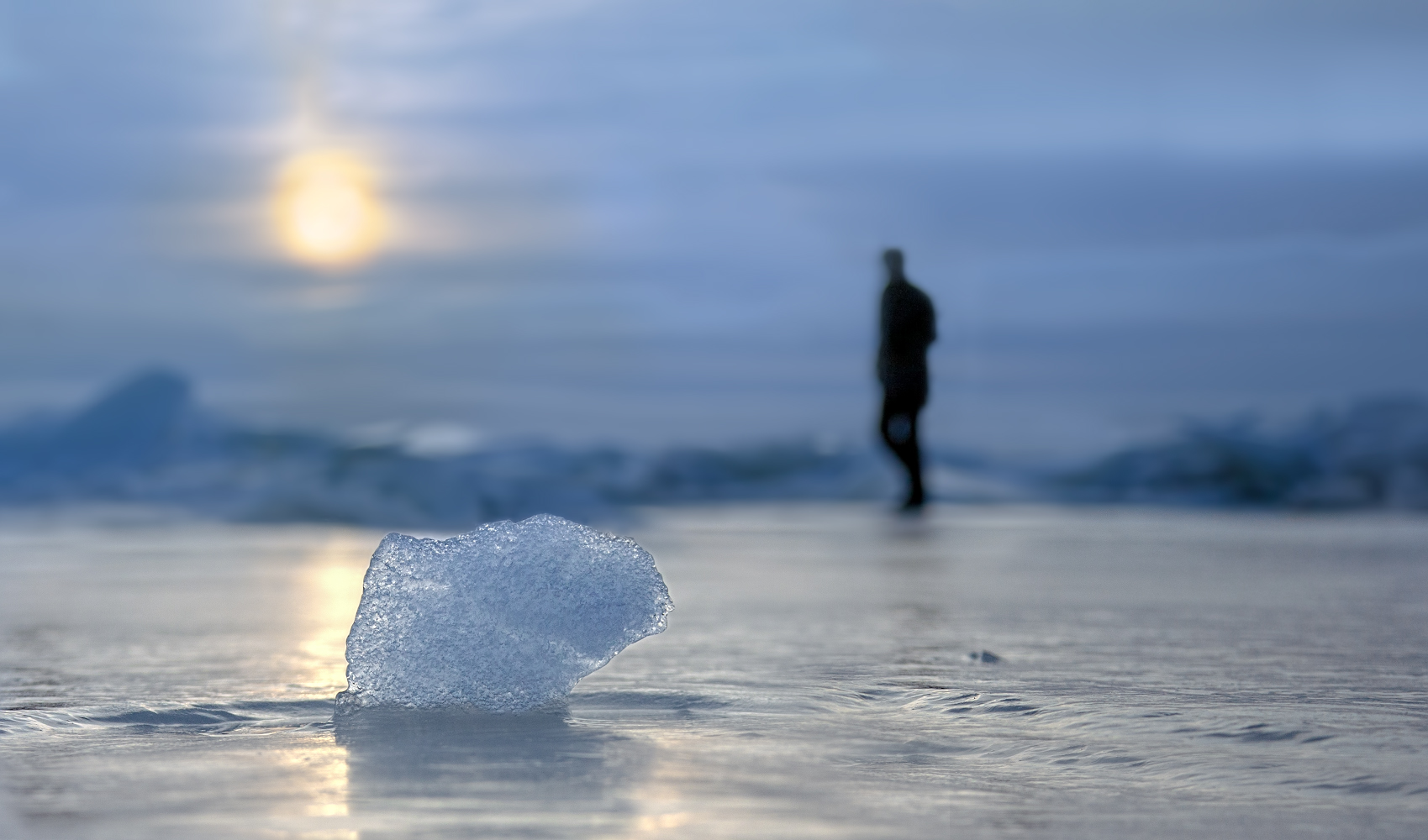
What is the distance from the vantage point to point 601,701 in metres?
2.56

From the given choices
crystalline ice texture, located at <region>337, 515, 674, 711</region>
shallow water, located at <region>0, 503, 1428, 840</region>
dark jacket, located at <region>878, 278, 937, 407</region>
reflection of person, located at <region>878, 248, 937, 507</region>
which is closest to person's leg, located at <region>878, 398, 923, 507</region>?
reflection of person, located at <region>878, 248, 937, 507</region>

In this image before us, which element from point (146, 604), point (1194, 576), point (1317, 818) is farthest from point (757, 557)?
point (1317, 818)

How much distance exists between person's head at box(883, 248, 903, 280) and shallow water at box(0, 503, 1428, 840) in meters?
5.17

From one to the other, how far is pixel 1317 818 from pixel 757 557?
4.09 metres

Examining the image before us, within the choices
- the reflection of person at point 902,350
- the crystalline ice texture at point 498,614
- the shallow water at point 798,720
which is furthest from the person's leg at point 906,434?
the crystalline ice texture at point 498,614

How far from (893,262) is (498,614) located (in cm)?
760

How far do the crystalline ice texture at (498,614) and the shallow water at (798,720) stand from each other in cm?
8

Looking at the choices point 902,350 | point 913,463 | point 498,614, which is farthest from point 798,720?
point 902,350

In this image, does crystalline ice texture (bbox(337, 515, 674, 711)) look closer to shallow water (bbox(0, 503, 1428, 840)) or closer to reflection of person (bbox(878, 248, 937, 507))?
shallow water (bbox(0, 503, 1428, 840))

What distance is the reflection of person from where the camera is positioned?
975 cm

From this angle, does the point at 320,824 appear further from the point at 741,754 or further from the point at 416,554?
the point at 416,554

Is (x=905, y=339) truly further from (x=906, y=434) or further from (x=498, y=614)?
(x=498, y=614)

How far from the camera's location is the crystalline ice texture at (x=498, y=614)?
251cm

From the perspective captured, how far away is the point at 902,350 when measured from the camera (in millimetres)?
9883
